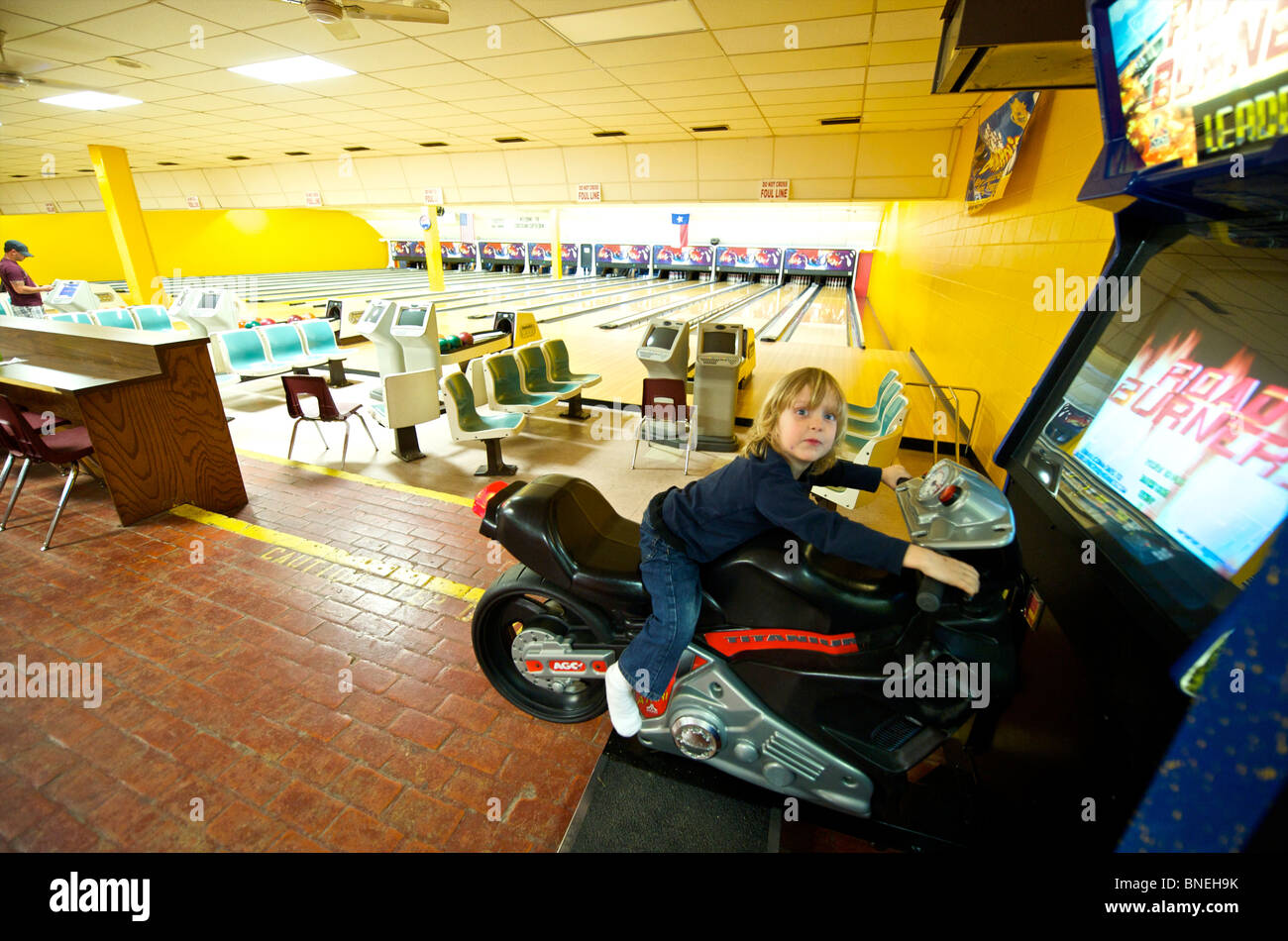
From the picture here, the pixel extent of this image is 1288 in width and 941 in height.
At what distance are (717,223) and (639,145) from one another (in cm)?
1199

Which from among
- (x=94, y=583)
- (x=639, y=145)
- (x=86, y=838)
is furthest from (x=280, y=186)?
(x=86, y=838)

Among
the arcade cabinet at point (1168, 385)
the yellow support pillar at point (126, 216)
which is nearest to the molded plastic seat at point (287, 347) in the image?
the yellow support pillar at point (126, 216)

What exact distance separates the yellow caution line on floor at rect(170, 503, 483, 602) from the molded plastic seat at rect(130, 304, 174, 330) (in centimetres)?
441

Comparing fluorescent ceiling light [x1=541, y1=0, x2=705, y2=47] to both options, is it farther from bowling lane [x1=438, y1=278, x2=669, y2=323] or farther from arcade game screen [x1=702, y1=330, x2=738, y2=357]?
bowling lane [x1=438, y1=278, x2=669, y2=323]

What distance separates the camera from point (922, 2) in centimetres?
265

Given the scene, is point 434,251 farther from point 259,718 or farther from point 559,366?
point 259,718

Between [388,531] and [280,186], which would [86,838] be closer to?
[388,531]

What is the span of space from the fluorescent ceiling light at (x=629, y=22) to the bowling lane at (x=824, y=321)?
6.58 metres

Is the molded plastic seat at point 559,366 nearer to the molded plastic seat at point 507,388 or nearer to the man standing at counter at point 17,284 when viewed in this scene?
the molded plastic seat at point 507,388

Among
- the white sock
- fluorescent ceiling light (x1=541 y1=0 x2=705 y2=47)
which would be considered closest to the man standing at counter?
fluorescent ceiling light (x1=541 y1=0 x2=705 y2=47)

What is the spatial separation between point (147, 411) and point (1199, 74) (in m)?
A: 4.08

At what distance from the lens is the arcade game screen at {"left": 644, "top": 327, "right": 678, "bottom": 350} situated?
4.74m

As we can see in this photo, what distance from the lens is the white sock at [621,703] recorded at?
4.61 ft

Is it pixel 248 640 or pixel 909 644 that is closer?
pixel 909 644
